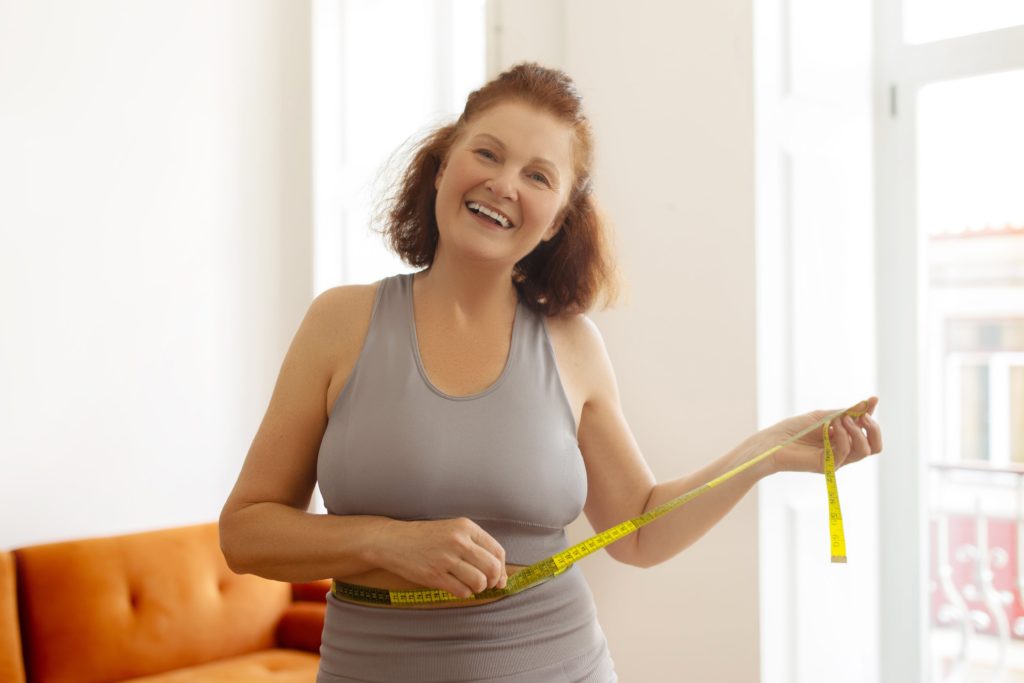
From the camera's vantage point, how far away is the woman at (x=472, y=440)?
1471 millimetres

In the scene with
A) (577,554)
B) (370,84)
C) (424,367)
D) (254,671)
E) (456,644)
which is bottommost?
(254,671)

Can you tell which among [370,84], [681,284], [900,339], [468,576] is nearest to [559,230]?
[468,576]

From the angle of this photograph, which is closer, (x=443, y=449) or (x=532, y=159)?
(x=443, y=449)

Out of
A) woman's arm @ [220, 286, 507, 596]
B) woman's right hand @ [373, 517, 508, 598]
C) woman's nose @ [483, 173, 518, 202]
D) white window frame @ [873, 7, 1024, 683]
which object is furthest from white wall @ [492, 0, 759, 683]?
woman's right hand @ [373, 517, 508, 598]

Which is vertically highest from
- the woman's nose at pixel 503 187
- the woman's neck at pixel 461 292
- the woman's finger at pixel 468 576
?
the woman's nose at pixel 503 187

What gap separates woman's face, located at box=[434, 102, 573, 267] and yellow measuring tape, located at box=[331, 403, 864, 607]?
1.56ft

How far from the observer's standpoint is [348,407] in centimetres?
153

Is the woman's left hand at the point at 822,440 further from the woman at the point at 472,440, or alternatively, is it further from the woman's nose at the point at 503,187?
the woman's nose at the point at 503,187

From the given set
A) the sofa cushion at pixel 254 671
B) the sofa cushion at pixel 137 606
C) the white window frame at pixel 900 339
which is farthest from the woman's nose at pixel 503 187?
the sofa cushion at pixel 137 606

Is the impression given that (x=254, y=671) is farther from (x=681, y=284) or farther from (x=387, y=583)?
(x=387, y=583)

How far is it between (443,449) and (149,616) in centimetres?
→ 228

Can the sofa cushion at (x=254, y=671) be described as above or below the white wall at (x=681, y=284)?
below

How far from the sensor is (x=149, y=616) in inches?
132

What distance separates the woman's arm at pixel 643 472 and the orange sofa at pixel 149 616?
6.08 ft
